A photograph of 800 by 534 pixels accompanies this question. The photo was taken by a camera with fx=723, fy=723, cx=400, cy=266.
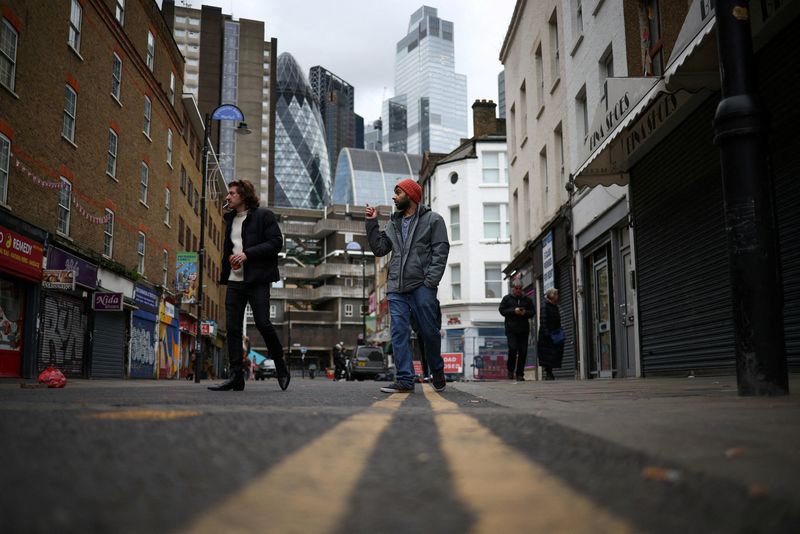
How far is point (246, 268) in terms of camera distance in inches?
281

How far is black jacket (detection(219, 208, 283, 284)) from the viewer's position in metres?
7.08

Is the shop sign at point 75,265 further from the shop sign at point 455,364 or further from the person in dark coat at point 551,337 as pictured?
the shop sign at point 455,364

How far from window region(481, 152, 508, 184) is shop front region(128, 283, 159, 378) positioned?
2078 centimetres

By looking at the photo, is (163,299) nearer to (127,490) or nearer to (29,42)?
(29,42)

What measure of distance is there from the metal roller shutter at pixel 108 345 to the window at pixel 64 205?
3.60 meters

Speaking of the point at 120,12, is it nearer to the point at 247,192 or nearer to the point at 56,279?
the point at 56,279

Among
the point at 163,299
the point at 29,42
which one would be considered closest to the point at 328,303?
the point at 163,299

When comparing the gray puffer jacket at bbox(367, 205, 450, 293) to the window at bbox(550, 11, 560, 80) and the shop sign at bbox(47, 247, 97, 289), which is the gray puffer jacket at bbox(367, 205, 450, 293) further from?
the window at bbox(550, 11, 560, 80)

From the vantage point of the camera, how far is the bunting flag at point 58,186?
16.7 meters

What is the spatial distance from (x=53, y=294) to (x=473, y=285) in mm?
26651

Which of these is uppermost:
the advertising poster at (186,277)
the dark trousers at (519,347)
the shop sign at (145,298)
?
the advertising poster at (186,277)

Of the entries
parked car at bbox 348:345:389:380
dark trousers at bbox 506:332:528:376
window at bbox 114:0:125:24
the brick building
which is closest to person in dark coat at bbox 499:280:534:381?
dark trousers at bbox 506:332:528:376

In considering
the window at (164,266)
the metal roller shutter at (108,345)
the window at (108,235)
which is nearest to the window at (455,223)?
the window at (164,266)

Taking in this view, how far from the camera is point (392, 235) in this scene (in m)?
6.87
